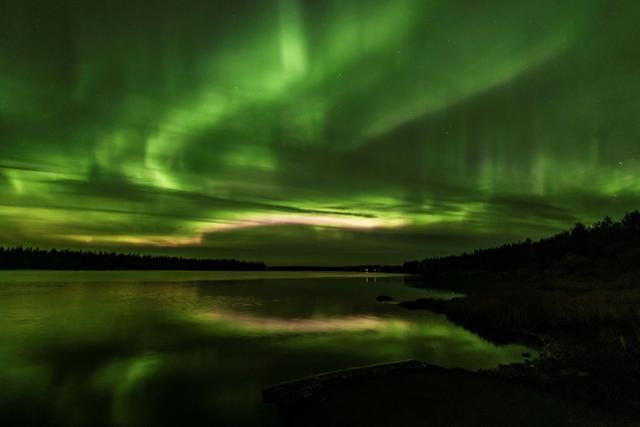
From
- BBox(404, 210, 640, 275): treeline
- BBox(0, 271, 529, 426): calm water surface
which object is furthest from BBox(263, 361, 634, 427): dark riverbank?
BBox(404, 210, 640, 275): treeline

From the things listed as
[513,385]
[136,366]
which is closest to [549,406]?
[513,385]

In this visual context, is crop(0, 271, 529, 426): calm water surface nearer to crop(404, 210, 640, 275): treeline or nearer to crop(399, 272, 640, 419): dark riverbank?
crop(399, 272, 640, 419): dark riverbank

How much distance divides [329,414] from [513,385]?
25.0 ft

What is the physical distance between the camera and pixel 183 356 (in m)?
28.0

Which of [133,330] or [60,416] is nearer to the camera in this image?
[60,416]

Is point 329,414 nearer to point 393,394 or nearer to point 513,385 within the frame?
point 393,394

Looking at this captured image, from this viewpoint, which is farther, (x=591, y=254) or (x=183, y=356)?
(x=591, y=254)

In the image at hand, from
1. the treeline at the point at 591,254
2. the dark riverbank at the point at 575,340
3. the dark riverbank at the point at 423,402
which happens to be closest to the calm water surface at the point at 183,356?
the dark riverbank at the point at 423,402

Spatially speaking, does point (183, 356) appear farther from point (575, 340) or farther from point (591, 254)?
point (591, 254)

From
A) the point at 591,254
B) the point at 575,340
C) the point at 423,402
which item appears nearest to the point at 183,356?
the point at 423,402

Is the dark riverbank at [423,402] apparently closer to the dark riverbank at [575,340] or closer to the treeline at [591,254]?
the dark riverbank at [575,340]

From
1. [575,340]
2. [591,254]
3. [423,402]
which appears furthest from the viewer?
[591,254]

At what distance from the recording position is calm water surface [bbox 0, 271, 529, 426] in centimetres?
1691

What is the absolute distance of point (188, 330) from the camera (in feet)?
129
